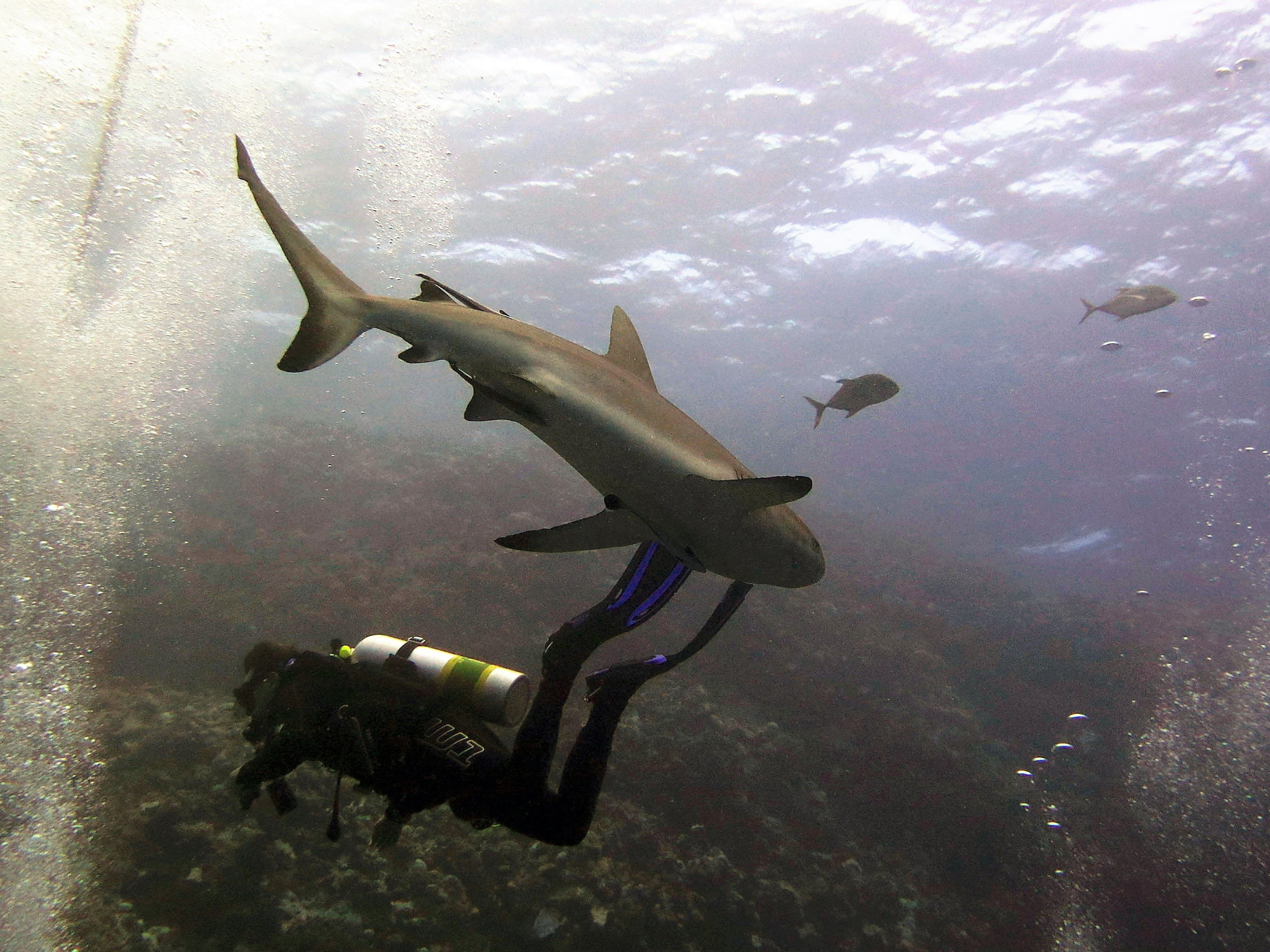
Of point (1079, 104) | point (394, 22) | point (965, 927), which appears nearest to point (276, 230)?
point (965, 927)

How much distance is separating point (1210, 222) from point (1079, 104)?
7.50 metres

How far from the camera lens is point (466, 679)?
4.62 m

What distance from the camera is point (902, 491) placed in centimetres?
7394

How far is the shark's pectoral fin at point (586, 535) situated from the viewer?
3.69 metres

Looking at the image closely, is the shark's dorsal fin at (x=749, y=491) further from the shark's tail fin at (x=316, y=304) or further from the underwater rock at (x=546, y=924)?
the underwater rock at (x=546, y=924)

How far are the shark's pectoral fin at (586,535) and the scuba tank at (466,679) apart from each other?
4.37ft

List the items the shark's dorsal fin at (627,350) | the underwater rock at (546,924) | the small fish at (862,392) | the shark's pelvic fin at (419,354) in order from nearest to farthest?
the shark's pelvic fin at (419,354) < the shark's dorsal fin at (627,350) < the underwater rock at (546,924) < the small fish at (862,392)

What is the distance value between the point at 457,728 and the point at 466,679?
37 cm

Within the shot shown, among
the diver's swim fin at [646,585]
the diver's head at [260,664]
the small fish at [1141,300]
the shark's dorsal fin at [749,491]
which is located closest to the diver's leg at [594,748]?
the diver's swim fin at [646,585]

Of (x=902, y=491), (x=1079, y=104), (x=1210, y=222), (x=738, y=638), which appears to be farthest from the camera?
(x=902, y=491)

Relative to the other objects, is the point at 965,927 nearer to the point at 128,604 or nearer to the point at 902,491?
the point at 128,604

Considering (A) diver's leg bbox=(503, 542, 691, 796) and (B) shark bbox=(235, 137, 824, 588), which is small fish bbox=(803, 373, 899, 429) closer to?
(A) diver's leg bbox=(503, 542, 691, 796)

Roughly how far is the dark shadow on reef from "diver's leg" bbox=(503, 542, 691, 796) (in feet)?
10.2

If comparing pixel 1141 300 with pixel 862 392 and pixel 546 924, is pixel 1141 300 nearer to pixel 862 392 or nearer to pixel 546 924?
pixel 862 392
